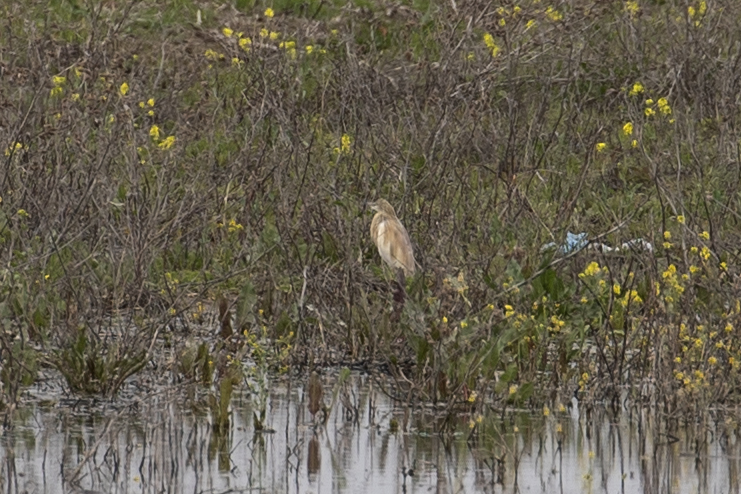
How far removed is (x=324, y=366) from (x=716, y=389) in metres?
1.79

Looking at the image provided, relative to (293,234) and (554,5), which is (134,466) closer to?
(293,234)

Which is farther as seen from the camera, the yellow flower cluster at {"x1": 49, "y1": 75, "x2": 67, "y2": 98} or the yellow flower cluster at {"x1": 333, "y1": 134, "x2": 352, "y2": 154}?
the yellow flower cluster at {"x1": 333, "y1": 134, "x2": 352, "y2": 154}

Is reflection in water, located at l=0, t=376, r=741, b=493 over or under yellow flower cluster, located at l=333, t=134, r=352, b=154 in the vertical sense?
under

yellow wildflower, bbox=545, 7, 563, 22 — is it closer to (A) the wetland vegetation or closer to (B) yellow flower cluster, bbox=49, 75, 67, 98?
(A) the wetland vegetation

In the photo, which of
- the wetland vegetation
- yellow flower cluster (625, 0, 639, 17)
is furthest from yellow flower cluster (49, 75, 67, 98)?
yellow flower cluster (625, 0, 639, 17)

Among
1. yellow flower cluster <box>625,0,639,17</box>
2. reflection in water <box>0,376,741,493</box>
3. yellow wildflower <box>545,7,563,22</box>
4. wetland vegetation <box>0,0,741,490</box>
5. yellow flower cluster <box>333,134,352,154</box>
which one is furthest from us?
yellow flower cluster <box>625,0,639,17</box>

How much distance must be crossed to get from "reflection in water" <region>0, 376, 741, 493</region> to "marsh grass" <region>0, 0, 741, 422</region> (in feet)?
0.67

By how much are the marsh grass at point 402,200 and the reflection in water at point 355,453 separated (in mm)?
205

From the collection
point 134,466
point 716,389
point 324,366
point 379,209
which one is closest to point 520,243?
point 379,209

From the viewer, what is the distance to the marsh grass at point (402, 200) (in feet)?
22.7

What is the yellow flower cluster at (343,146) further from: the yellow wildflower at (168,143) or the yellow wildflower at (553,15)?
the yellow wildflower at (553,15)

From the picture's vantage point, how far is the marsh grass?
6906 mm

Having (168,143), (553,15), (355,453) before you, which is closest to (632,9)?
(553,15)

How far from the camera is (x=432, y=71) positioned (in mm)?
11508
